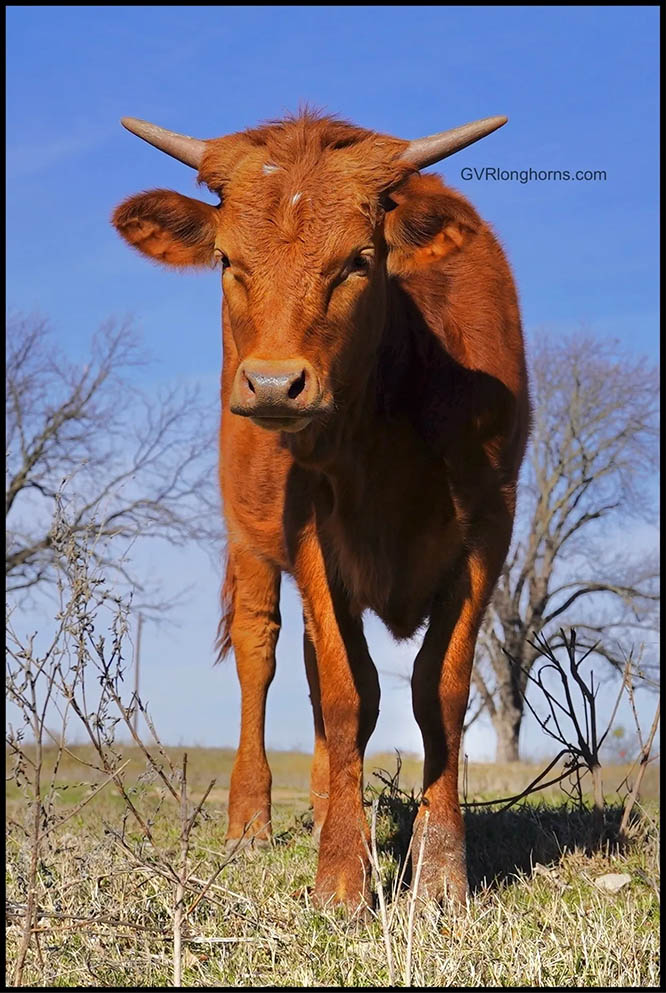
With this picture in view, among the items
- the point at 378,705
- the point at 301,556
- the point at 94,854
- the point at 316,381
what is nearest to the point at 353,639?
the point at 378,705

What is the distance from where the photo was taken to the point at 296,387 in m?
3.98

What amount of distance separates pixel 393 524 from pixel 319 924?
1.78 m

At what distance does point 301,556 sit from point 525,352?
6.19ft

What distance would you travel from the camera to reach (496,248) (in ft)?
20.7

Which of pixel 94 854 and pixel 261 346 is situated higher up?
pixel 261 346

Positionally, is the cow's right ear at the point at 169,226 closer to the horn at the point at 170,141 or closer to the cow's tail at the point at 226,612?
the horn at the point at 170,141

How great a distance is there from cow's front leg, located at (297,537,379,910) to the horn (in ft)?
5.43

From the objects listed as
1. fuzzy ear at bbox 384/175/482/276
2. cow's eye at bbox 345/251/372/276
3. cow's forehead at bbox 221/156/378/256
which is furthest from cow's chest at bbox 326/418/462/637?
cow's forehead at bbox 221/156/378/256

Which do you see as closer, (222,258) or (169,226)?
(222,258)

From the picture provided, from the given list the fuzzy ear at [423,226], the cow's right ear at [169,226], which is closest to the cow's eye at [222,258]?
the cow's right ear at [169,226]

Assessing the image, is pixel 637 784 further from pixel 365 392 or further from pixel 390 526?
pixel 365 392

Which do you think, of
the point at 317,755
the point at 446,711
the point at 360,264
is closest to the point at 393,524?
the point at 446,711

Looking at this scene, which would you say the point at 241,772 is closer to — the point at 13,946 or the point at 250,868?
the point at 250,868

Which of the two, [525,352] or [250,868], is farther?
[525,352]
